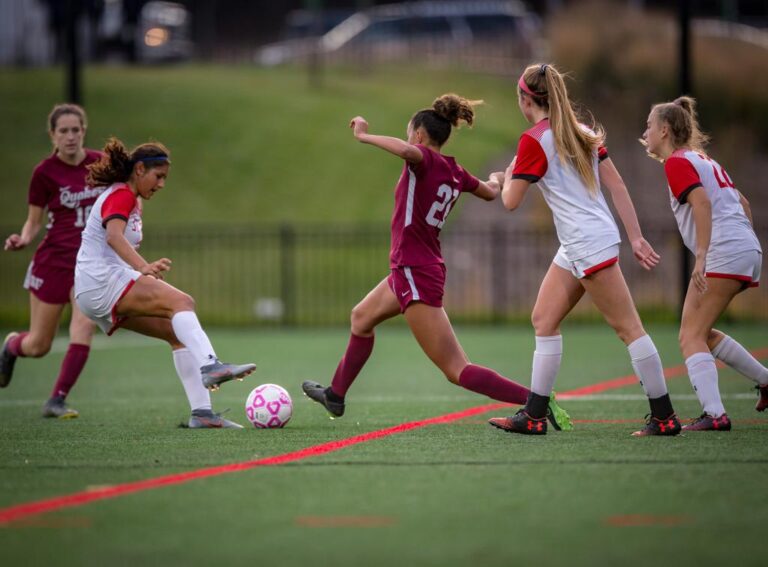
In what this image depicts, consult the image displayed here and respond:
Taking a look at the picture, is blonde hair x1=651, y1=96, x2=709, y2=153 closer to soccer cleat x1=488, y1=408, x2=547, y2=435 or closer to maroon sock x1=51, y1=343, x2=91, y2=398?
soccer cleat x1=488, y1=408, x2=547, y2=435

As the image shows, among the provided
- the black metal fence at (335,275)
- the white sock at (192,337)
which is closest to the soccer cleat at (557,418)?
the white sock at (192,337)

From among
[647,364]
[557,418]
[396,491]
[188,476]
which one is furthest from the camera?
[557,418]

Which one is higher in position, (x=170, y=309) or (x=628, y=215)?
(x=628, y=215)

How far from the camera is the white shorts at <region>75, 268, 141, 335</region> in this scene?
7312 millimetres

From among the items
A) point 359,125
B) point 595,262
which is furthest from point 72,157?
point 595,262

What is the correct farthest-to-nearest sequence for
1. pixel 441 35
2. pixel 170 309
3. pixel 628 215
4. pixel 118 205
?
pixel 441 35 < pixel 170 309 < pixel 118 205 < pixel 628 215

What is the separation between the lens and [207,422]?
7488 millimetres

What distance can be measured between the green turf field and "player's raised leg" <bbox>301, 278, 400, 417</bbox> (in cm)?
21

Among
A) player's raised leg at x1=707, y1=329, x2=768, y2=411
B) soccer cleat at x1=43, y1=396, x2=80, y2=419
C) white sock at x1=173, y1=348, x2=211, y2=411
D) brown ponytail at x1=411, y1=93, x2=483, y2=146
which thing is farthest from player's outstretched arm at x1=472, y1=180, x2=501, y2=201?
soccer cleat at x1=43, y1=396, x2=80, y2=419

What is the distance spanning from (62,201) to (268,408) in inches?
104

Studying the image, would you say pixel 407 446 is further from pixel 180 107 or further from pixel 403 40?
pixel 403 40

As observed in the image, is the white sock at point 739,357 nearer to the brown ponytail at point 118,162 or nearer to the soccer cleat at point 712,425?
the soccer cleat at point 712,425

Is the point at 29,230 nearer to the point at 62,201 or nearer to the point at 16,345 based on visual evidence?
the point at 62,201

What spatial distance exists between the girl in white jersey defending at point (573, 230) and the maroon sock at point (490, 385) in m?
0.37
